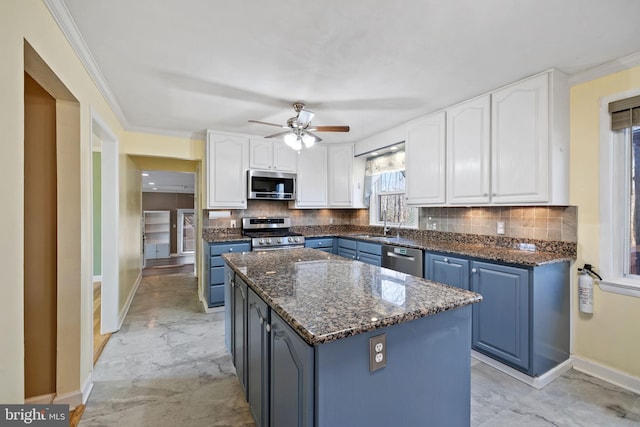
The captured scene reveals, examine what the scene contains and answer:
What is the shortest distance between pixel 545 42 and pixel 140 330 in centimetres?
445

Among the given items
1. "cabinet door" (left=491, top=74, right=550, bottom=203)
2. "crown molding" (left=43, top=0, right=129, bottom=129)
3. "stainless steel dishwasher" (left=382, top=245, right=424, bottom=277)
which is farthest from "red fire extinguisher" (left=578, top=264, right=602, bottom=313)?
"crown molding" (left=43, top=0, right=129, bottom=129)

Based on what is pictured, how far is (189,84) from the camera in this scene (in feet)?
8.16

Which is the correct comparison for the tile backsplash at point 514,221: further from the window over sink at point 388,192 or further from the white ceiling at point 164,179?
the white ceiling at point 164,179

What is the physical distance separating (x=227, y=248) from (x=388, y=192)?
2.55 meters

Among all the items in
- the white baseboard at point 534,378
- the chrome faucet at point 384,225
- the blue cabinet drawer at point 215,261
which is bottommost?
the white baseboard at point 534,378

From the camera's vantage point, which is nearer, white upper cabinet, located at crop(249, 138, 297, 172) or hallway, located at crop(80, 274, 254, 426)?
hallway, located at crop(80, 274, 254, 426)

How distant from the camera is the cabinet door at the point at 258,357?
1.38 m

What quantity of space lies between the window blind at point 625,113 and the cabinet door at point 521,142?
431mm

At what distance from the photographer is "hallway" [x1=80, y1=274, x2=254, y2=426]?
71.6 inches

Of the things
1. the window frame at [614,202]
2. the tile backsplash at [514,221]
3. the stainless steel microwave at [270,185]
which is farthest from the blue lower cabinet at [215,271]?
the window frame at [614,202]

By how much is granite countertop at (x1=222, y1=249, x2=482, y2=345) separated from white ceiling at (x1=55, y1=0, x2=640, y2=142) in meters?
1.51

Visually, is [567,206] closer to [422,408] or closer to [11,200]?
[422,408]

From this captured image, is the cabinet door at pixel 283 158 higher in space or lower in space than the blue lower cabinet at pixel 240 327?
higher

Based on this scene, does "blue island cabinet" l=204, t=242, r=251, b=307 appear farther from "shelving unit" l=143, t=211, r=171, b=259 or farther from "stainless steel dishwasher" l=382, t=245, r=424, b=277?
"shelving unit" l=143, t=211, r=171, b=259
